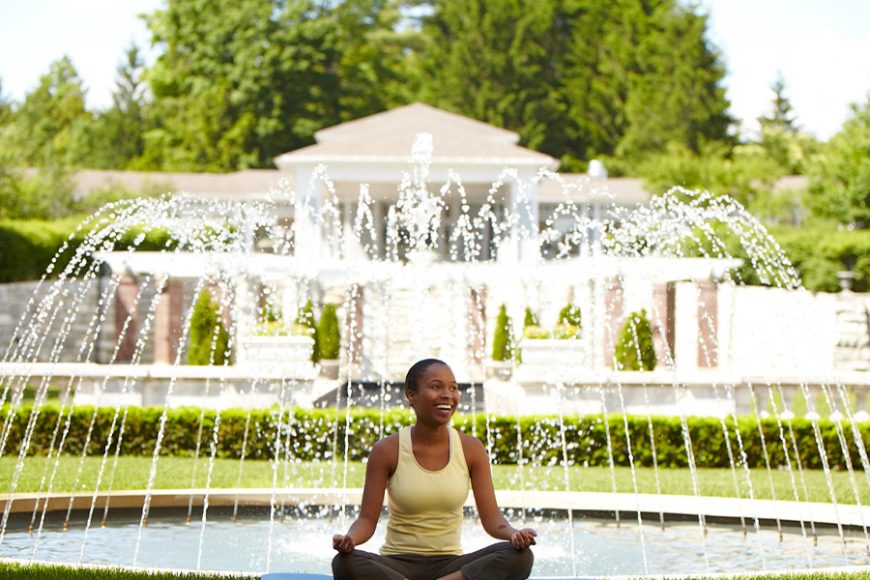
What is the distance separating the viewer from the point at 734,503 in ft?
32.0

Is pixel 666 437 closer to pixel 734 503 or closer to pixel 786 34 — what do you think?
pixel 734 503

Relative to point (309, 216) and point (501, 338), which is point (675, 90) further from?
point (501, 338)

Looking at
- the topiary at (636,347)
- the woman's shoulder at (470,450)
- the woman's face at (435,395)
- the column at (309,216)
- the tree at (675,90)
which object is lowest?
the woman's shoulder at (470,450)

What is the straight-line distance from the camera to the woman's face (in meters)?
5.01

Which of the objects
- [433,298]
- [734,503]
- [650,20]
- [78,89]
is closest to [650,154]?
[650,20]

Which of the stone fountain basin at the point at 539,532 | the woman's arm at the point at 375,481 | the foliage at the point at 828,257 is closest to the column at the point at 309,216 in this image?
the foliage at the point at 828,257

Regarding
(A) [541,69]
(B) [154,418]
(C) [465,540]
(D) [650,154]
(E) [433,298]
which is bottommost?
(C) [465,540]

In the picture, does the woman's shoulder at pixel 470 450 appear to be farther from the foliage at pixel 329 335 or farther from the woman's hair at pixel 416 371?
the foliage at pixel 329 335

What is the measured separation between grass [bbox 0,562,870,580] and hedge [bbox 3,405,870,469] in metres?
7.05

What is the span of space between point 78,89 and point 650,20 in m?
33.2

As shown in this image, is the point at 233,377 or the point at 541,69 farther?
the point at 541,69

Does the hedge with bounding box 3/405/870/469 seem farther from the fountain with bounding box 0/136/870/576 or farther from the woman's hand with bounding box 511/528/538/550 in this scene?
the woman's hand with bounding box 511/528/538/550

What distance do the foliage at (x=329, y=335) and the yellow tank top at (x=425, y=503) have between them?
53.5 ft

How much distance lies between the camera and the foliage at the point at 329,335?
70.9 feet
